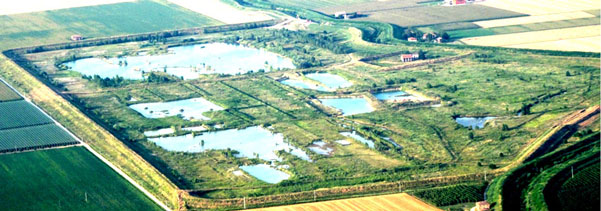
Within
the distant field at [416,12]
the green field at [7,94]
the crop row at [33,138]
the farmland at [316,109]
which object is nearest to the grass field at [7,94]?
the green field at [7,94]

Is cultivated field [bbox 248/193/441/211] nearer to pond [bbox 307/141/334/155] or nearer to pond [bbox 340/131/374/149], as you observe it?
pond [bbox 307/141/334/155]

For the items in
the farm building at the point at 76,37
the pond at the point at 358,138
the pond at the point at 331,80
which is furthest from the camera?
the farm building at the point at 76,37

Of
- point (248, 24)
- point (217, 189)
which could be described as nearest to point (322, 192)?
point (217, 189)

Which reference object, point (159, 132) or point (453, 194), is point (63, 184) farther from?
point (453, 194)

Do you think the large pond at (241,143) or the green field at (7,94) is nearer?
the large pond at (241,143)

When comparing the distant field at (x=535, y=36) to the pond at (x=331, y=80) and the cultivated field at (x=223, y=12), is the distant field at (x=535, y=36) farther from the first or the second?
Result: the cultivated field at (x=223, y=12)

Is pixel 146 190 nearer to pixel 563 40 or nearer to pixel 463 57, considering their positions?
pixel 463 57
